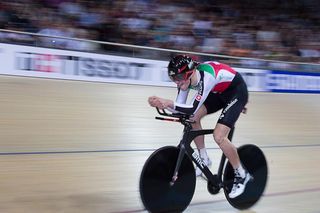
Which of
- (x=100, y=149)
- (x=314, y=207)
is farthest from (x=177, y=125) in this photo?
(x=314, y=207)

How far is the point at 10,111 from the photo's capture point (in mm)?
6051

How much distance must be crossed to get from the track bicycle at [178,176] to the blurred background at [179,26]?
217 inches

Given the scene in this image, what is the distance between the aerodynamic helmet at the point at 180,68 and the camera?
3.10 m

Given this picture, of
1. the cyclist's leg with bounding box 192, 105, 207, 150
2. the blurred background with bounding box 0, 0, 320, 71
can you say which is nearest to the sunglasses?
the cyclist's leg with bounding box 192, 105, 207, 150

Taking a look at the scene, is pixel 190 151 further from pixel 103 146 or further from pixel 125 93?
pixel 125 93

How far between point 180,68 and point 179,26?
744cm

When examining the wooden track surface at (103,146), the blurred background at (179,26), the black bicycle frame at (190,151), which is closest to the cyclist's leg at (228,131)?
the black bicycle frame at (190,151)

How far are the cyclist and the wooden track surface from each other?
0.41 metres

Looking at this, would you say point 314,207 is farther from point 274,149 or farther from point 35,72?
point 35,72

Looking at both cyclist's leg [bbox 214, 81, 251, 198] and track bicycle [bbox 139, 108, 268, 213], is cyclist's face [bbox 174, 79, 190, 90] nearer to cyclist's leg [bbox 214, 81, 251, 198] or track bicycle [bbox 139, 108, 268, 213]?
track bicycle [bbox 139, 108, 268, 213]

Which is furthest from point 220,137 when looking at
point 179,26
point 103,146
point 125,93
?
point 179,26

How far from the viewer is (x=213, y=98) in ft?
11.7

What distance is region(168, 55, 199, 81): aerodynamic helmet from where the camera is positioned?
10.2 feet

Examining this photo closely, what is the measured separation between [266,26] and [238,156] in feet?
33.3
